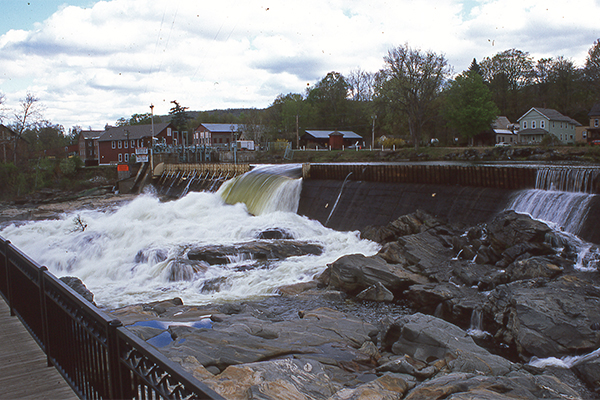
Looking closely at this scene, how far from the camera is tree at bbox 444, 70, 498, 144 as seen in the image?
188 ft

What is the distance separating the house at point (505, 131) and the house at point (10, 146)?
6726cm

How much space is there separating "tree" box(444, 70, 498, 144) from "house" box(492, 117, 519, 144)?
29.1 feet

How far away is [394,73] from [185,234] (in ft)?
130

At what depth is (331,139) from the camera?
227 ft

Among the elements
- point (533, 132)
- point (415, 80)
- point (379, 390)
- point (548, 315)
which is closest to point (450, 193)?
point (548, 315)

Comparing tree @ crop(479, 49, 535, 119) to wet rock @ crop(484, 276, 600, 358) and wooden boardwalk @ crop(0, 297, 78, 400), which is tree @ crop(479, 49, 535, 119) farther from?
wooden boardwalk @ crop(0, 297, 78, 400)

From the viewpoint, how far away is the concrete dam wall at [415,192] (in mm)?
18078

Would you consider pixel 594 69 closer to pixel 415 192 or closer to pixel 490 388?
pixel 415 192

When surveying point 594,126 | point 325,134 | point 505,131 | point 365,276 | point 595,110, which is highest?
point 595,110

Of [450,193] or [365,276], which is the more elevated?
[450,193]

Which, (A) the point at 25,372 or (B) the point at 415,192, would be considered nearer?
(A) the point at 25,372

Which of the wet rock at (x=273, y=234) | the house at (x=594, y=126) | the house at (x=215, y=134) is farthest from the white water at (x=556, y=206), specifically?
the house at (x=215, y=134)

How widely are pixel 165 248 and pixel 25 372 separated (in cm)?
1383

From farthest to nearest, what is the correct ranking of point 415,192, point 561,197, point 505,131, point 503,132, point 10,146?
point 505,131
point 503,132
point 10,146
point 415,192
point 561,197
